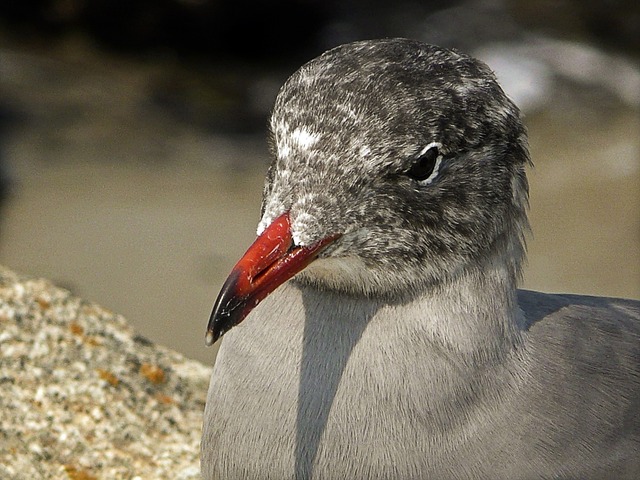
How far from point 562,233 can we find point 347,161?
753cm

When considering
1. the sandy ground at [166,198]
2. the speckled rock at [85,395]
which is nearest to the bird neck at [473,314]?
the speckled rock at [85,395]

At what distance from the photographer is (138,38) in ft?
41.0

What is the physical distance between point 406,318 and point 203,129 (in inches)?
322

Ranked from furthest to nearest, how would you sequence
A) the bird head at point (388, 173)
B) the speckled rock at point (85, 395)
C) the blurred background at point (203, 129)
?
the blurred background at point (203, 129)
the speckled rock at point (85, 395)
the bird head at point (388, 173)

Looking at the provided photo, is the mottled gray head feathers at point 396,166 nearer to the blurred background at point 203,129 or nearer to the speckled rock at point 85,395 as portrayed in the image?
the speckled rock at point 85,395

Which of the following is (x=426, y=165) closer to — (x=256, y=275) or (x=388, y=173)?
(x=388, y=173)

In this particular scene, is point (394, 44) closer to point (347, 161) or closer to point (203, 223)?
point (347, 161)

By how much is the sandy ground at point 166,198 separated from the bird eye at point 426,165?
5.29m

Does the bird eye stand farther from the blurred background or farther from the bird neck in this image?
the blurred background

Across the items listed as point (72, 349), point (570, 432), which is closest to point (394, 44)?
point (570, 432)

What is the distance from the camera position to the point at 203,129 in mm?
11516

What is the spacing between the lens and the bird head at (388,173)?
3.34 meters

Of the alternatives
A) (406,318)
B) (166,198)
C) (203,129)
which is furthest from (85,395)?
(203,129)

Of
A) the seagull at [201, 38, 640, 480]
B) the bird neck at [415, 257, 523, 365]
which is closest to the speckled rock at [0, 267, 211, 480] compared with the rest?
the seagull at [201, 38, 640, 480]
